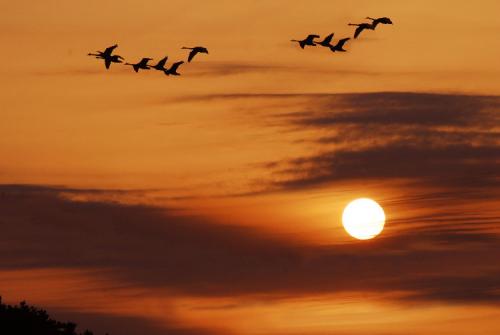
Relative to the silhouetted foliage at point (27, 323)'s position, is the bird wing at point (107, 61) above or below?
above

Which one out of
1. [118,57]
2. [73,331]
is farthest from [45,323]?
[118,57]

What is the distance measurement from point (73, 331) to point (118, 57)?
23.4 m

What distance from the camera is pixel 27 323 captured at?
178m

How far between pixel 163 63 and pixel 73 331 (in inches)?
949

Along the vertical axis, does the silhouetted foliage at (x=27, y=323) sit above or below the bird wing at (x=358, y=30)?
below

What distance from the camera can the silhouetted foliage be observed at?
176750 mm

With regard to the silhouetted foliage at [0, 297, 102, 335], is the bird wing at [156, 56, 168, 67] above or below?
above

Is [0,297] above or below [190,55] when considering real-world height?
below

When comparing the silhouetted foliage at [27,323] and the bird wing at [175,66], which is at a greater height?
the bird wing at [175,66]

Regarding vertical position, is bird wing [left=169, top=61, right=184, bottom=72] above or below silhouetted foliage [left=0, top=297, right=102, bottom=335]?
above

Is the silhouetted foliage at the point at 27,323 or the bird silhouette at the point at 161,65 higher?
the bird silhouette at the point at 161,65

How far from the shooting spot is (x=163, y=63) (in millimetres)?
184625

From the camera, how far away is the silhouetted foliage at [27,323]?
176750 millimetres

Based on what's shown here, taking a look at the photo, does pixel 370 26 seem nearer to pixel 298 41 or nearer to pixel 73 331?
pixel 298 41
